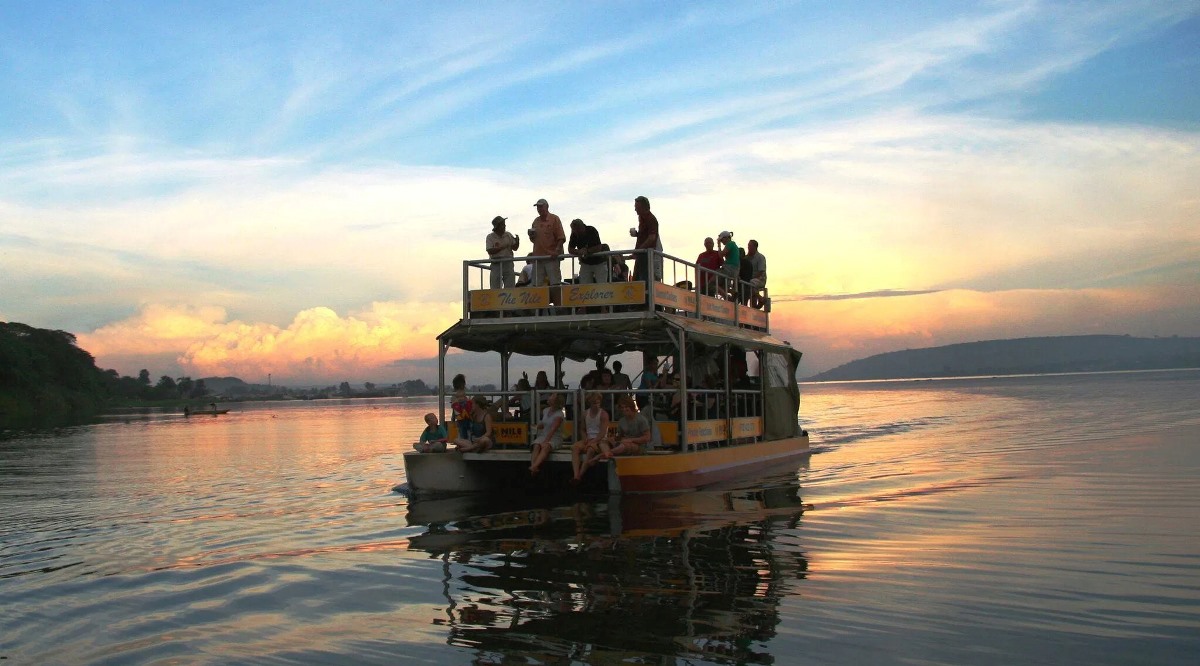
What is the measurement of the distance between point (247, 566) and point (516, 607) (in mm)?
4125

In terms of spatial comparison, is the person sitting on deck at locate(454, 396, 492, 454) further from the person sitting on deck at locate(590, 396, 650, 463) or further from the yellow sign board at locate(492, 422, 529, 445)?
the person sitting on deck at locate(590, 396, 650, 463)

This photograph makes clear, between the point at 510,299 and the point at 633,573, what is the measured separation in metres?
8.07

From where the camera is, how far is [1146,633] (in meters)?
7.31

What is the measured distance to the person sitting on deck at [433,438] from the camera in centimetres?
1784

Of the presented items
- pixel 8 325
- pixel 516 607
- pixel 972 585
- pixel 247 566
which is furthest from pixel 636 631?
pixel 8 325

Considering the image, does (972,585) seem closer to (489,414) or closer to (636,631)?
(636,631)

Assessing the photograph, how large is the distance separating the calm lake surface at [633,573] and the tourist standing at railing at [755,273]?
475cm

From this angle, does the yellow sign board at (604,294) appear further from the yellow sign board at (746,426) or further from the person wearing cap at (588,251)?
the yellow sign board at (746,426)

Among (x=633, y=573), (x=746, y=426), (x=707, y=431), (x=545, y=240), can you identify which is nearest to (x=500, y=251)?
(x=545, y=240)

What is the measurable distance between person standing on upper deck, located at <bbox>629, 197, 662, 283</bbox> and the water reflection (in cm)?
396

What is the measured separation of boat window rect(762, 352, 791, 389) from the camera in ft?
71.6

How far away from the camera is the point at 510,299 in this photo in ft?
56.7

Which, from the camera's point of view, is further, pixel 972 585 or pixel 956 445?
pixel 956 445

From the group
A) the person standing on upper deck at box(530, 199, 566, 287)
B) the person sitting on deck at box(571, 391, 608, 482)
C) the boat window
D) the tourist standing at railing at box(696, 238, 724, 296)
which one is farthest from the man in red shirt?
the person sitting on deck at box(571, 391, 608, 482)
